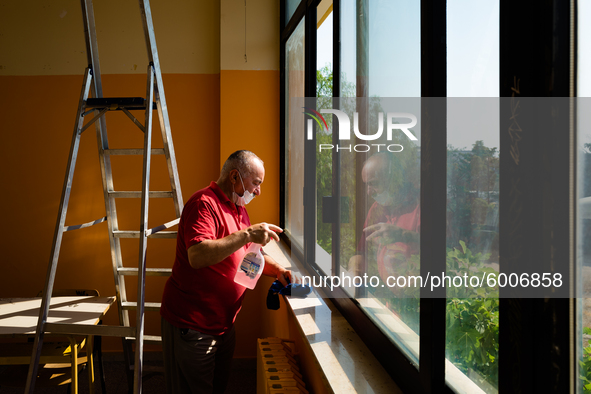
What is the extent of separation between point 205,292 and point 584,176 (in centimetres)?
176

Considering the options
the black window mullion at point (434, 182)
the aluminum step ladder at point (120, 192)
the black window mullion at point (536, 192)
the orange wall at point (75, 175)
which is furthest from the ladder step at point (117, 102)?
the black window mullion at point (536, 192)

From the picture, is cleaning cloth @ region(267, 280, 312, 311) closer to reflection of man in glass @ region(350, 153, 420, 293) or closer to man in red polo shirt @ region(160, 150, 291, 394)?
man in red polo shirt @ region(160, 150, 291, 394)

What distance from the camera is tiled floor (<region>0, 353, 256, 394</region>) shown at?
3.16 metres

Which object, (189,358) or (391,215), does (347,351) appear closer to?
(391,215)

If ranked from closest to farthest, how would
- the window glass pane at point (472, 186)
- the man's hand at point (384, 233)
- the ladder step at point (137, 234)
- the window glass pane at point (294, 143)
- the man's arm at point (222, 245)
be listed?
the window glass pane at point (472, 186) < the man's hand at point (384, 233) < the man's arm at point (222, 245) < the ladder step at point (137, 234) < the window glass pane at point (294, 143)

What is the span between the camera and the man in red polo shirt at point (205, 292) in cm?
196

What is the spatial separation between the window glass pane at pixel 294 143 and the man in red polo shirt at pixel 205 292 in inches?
31.5

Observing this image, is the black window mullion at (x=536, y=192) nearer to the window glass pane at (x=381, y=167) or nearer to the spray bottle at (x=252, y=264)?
the window glass pane at (x=381, y=167)

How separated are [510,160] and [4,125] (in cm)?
434

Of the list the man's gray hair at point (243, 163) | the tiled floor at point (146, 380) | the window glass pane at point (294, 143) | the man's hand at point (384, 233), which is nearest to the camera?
the man's hand at point (384, 233)

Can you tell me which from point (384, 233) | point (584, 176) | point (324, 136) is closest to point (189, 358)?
point (384, 233)

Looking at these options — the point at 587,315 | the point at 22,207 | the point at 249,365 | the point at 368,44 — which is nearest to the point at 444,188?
the point at 587,315

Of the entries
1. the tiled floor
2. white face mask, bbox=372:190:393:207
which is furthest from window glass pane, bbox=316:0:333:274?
the tiled floor

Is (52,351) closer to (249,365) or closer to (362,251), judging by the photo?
(249,365)
